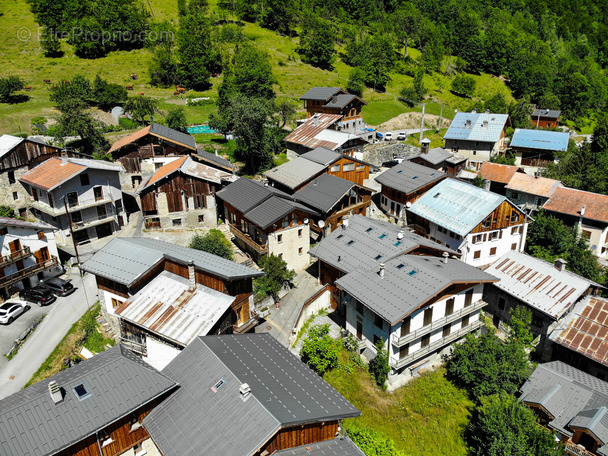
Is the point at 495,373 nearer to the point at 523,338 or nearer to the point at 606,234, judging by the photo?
the point at 523,338

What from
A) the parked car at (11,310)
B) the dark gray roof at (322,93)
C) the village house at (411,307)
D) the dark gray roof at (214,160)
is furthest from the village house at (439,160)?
the parked car at (11,310)

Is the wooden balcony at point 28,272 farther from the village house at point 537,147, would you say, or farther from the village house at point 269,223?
the village house at point 537,147

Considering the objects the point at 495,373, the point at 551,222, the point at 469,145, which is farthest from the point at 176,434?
the point at 469,145

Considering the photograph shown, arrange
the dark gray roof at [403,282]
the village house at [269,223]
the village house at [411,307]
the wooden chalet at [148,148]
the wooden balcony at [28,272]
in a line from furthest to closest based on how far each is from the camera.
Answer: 1. the wooden chalet at [148,148]
2. the village house at [269,223]
3. the wooden balcony at [28,272]
4. the village house at [411,307]
5. the dark gray roof at [403,282]

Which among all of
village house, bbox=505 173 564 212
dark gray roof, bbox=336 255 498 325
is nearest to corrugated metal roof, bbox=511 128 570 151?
village house, bbox=505 173 564 212

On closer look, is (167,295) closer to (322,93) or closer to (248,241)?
(248,241)

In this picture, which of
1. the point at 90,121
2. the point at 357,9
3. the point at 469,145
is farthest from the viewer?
the point at 357,9
